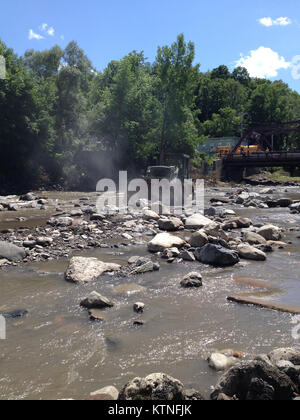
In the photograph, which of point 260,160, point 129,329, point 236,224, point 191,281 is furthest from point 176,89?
point 129,329

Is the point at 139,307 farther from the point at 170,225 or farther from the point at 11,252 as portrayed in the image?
the point at 170,225

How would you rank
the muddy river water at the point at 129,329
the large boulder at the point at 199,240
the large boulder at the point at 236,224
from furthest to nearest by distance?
1. the large boulder at the point at 236,224
2. the large boulder at the point at 199,240
3. the muddy river water at the point at 129,329

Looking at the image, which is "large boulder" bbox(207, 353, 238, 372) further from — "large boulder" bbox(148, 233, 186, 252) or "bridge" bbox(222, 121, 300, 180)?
"bridge" bbox(222, 121, 300, 180)

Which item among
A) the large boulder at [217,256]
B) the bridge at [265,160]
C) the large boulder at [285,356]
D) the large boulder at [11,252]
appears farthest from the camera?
the bridge at [265,160]

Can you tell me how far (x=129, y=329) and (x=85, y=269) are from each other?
2.70 m

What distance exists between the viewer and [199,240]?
10633mm

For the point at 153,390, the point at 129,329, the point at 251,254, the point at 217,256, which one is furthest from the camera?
the point at 251,254

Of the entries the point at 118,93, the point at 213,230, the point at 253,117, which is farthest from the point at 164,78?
the point at 253,117

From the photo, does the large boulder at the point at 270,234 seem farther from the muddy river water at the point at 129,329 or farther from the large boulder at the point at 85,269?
the large boulder at the point at 85,269

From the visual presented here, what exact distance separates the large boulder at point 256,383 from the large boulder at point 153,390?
464mm

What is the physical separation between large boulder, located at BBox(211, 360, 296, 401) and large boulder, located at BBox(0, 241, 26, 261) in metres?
6.72

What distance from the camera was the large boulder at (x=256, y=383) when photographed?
3568 mm

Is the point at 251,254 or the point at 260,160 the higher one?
the point at 260,160

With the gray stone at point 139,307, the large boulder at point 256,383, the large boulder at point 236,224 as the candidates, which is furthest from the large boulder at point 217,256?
the large boulder at point 256,383
